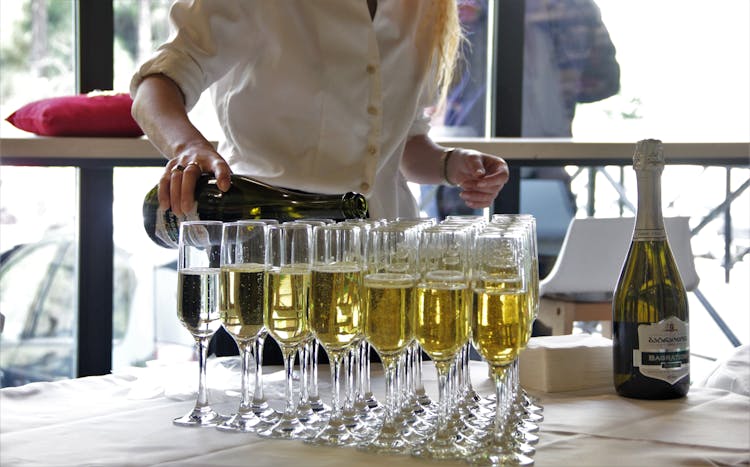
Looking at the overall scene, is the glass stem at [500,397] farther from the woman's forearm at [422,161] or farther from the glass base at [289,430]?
the woman's forearm at [422,161]

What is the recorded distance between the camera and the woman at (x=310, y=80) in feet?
5.55

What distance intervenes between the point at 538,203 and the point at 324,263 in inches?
124

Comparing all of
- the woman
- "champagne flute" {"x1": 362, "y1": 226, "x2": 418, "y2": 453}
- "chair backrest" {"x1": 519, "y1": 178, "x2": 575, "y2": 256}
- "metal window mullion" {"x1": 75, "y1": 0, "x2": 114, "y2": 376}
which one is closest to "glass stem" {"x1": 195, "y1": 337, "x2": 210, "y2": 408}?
"champagne flute" {"x1": 362, "y1": 226, "x2": 418, "y2": 453}

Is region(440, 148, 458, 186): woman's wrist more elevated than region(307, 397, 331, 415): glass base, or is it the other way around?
region(440, 148, 458, 186): woman's wrist

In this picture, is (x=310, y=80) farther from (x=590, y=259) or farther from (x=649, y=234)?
(x=590, y=259)

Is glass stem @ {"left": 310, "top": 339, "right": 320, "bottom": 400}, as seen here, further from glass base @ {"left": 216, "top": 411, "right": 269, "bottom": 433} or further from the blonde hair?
the blonde hair

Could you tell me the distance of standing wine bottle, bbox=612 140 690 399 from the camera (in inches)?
46.3

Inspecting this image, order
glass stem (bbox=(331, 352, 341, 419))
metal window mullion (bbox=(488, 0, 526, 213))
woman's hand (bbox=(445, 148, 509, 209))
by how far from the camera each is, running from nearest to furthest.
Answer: glass stem (bbox=(331, 352, 341, 419))
woman's hand (bbox=(445, 148, 509, 209))
metal window mullion (bbox=(488, 0, 526, 213))

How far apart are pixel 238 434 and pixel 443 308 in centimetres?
29

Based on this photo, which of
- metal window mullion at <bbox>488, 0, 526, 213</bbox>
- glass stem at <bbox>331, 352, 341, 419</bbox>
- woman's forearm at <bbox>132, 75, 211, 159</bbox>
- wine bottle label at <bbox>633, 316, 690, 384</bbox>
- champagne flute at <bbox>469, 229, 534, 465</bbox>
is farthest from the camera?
metal window mullion at <bbox>488, 0, 526, 213</bbox>

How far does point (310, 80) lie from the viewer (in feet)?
5.81

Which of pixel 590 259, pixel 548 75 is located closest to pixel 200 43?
pixel 590 259

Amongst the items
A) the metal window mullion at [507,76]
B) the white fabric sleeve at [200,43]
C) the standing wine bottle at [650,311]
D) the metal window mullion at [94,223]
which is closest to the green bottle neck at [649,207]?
the standing wine bottle at [650,311]

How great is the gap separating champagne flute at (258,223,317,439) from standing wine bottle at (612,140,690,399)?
438 millimetres
